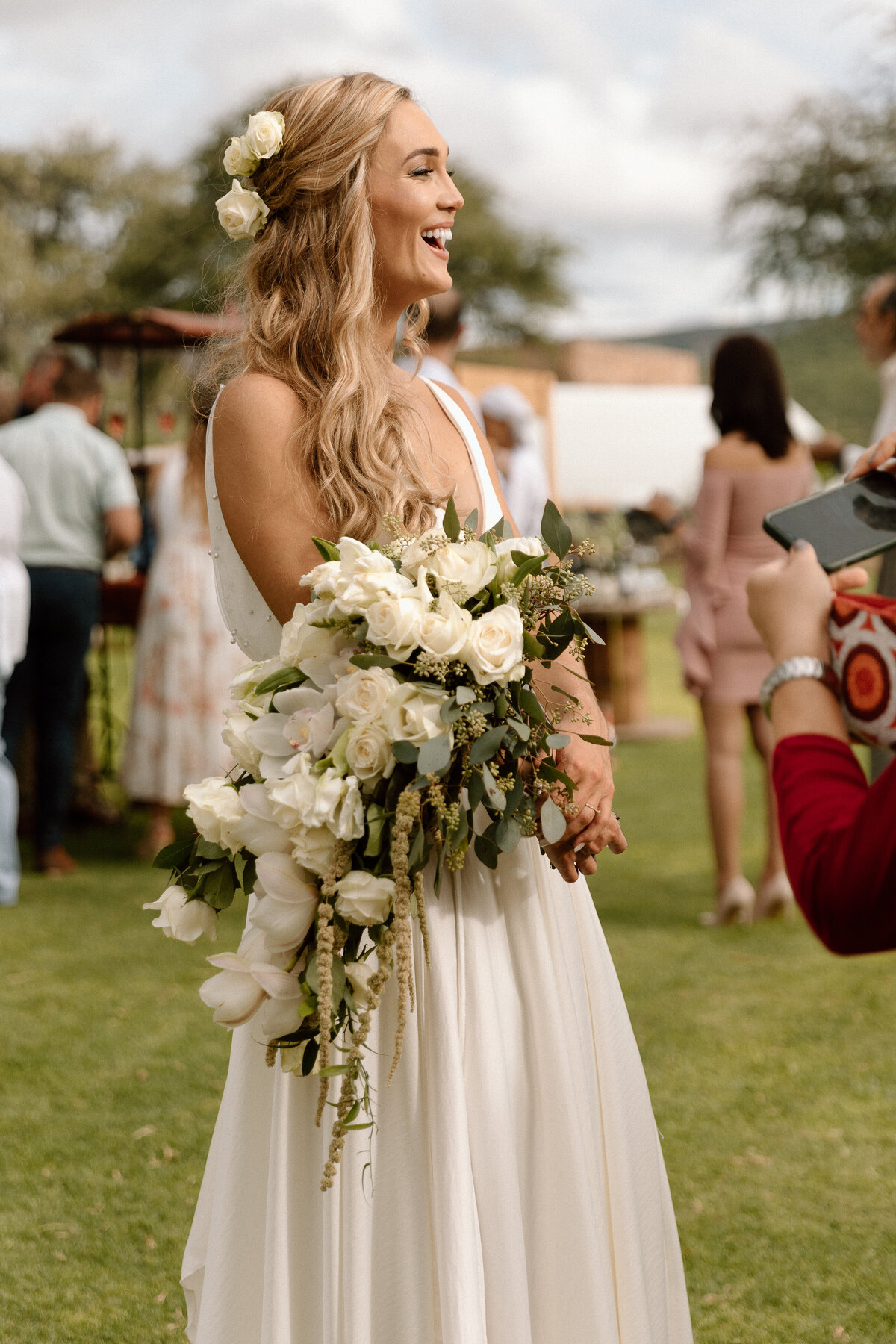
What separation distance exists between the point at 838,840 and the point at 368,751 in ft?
2.06

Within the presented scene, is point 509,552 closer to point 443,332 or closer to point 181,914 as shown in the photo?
point 181,914

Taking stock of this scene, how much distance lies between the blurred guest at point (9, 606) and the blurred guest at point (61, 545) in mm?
471

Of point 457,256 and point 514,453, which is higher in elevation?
point 457,256

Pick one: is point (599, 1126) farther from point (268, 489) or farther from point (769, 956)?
point (769, 956)

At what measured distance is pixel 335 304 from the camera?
2.08 meters

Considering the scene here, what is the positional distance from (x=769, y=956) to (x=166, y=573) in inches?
143

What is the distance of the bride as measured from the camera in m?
1.90

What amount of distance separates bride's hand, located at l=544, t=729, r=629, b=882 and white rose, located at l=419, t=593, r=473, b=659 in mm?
300

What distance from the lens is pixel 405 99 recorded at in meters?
2.16

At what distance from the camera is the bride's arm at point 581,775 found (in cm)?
194

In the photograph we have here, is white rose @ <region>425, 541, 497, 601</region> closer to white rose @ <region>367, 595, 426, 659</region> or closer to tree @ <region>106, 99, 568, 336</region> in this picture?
white rose @ <region>367, 595, 426, 659</region>

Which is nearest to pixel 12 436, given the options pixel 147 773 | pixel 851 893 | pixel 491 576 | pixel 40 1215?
pixel 147 773

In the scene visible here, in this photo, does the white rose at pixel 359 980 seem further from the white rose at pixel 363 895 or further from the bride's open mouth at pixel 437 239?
the bride's open mouth at pixel 437 239

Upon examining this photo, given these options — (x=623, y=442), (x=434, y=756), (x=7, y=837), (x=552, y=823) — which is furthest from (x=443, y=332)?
(x=623, y=442)
